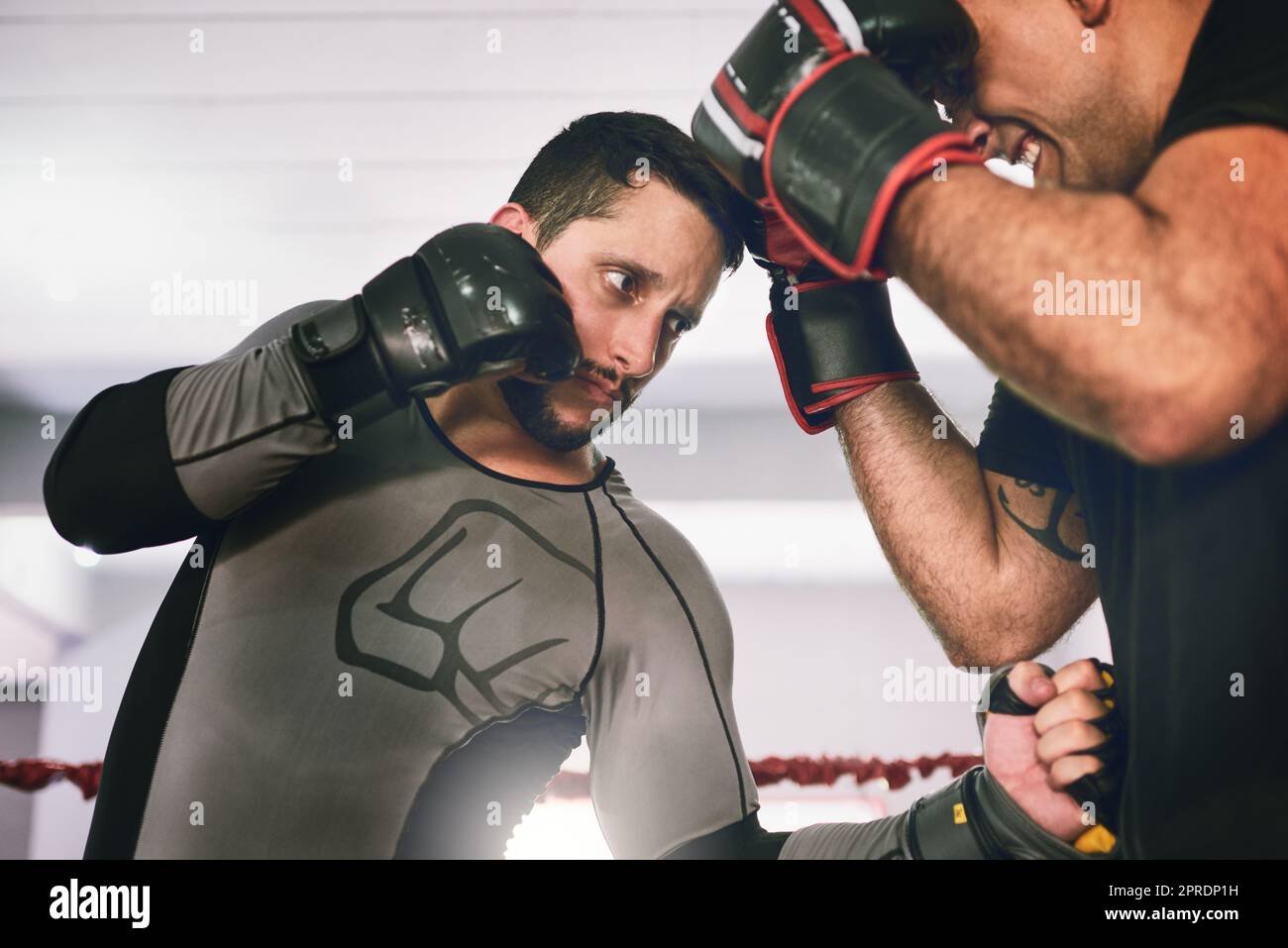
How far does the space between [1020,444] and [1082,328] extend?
0.61m

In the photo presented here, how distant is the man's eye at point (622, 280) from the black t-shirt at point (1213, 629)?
74 cm

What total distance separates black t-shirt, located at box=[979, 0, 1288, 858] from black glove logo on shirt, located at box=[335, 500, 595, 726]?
29.8 inches

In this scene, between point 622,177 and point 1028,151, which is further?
point 622,177

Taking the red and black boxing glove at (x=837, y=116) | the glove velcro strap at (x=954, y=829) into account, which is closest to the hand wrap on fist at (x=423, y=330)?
the red and black boxing glove at (x=837, y=116)

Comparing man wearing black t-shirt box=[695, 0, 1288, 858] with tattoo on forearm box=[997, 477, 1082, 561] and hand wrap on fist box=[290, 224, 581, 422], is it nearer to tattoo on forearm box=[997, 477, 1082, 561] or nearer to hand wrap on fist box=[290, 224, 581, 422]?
tattoo on forearm box=[997, 477, 1082, 561]

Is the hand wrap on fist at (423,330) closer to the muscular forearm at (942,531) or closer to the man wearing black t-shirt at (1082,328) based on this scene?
the man wearing black t-shirt at (1082,328)

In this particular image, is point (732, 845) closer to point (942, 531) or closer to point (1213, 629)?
point (942, 531)

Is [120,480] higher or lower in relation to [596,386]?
lower

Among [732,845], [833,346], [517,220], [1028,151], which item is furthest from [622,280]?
[732,845]

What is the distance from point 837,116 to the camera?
1.13m

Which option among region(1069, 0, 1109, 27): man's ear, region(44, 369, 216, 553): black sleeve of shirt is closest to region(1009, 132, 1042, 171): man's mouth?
region(1069, 0, 1109, 27): man's ear

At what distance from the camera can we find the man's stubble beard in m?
1.58
